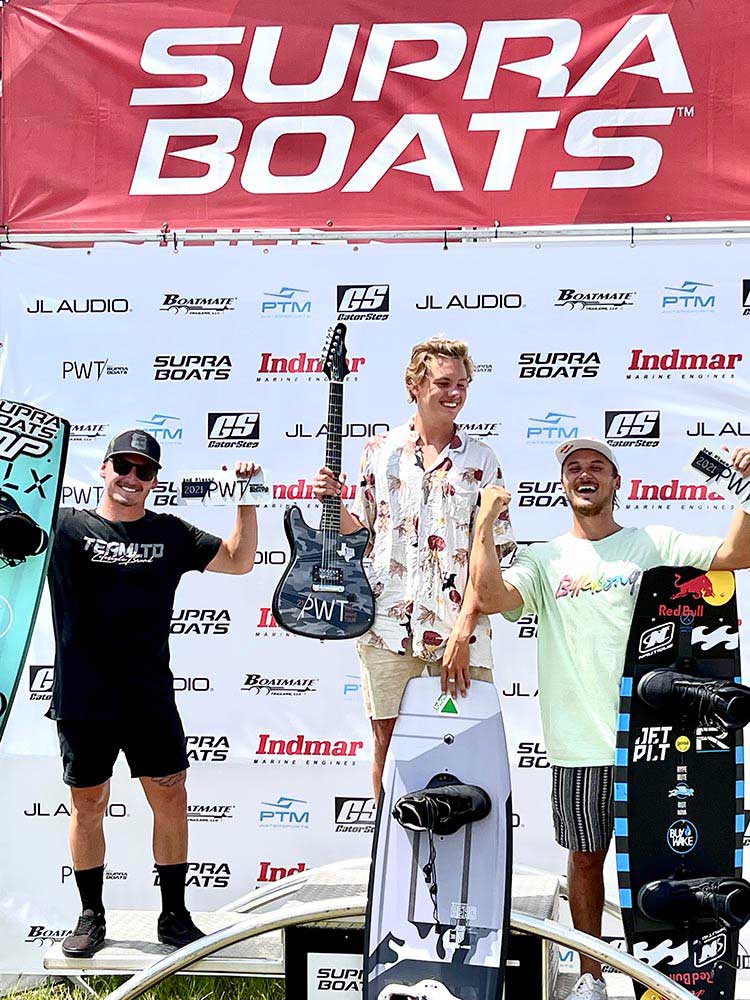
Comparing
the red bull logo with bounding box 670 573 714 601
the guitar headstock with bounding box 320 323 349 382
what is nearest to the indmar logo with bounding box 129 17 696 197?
the guitar headstock with bounding box 320 323 349 382

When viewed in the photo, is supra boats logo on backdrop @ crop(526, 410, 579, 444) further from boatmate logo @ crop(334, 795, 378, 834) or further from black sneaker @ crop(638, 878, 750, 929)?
black sneaker @ crop(638, 878, 750, 929)

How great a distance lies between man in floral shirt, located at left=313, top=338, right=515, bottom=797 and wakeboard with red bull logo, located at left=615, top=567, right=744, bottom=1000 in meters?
0.44

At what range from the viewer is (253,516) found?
141 inches

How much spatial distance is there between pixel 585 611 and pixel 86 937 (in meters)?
1.74

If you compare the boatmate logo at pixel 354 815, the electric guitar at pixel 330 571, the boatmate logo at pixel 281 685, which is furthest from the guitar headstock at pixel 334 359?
the boatmate logo at pixel 354 815

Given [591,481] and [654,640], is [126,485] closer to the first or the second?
[591,481]

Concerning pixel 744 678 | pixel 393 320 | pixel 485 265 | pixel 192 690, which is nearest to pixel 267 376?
pixel 393 320

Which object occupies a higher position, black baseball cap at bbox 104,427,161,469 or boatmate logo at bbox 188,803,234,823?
black baseball cap at bbox 104,427,161,469

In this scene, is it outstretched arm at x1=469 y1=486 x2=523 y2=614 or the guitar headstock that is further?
the guitar headstock

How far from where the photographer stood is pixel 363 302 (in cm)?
400

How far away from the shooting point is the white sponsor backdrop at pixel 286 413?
12.8ft

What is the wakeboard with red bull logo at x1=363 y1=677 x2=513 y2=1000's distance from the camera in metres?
2.85

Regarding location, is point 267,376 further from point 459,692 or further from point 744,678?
point 744,678

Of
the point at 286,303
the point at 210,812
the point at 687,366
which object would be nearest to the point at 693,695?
the point at 687,366
